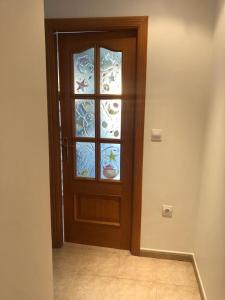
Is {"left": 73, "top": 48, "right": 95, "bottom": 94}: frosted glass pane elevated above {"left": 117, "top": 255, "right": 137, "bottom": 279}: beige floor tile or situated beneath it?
elevated above

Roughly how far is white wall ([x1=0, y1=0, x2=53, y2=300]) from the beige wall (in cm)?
108

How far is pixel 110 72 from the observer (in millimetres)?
2422

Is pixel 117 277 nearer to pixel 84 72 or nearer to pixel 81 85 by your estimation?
pixel 81 85

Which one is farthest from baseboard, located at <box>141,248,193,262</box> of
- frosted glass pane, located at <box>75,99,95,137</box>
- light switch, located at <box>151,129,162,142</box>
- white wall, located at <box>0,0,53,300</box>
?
white wall, located at <box>0,0,53,300</box>

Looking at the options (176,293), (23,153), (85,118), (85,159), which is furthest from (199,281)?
(23,153)

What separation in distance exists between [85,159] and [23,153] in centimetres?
149

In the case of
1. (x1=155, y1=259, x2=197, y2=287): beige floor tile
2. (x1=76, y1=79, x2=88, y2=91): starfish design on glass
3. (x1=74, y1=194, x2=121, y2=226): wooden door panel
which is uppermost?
(x1=76, y1=79, x2=88, y2=91): starfish design on glass

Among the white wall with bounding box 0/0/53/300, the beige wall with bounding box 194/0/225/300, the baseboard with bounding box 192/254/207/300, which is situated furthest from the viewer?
the baseboard with bounding box 192/254/207/300

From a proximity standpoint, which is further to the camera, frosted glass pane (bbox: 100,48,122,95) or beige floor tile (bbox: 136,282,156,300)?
frosted glass pane (bbox: 100,48,122,95)

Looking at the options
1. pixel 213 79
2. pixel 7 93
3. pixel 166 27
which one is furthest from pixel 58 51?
pixel 7 93

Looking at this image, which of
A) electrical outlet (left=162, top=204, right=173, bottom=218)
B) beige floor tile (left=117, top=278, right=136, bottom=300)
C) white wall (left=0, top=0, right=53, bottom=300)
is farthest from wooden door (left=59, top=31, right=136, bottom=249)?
white wall (left=0, top=0, right=53, bottom=300)

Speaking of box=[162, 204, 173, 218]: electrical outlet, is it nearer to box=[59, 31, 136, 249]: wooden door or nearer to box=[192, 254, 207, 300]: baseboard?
box=[59, 31, 136, 249]: wooden door

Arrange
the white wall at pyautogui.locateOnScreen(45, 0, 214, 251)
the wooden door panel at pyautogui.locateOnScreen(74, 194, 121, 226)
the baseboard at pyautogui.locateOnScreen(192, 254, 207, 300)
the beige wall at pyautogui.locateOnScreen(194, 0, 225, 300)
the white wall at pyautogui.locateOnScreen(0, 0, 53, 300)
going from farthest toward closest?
the wooden door panel at pyautogui.locateOnScreen(74, 194, 121, 226) → the white wall at pyautogui.locateOnScreen(45, 0, 214, 251) → the baseboard at pyautogui.locateOnScreen(192, 254, 207, 300) → the beige wall at pyautogui.locateOnScreen(194, 0, 225, 300) → the white wall at pyautogui.locateOnScreen(0, 0, 53, 300)

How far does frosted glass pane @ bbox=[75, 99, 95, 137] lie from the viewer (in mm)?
2518
